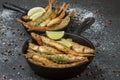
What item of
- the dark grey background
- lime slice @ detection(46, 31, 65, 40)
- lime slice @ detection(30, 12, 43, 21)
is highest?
lime slice @ detection(30, 12, 43, 21)

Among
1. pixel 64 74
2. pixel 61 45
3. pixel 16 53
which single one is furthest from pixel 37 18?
pixel 64 74

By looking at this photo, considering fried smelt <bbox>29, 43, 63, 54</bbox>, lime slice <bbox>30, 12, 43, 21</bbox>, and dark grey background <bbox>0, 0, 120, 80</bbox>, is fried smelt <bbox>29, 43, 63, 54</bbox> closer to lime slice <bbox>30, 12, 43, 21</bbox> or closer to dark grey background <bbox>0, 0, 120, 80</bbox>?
dark grey background <bbox>0, 0, 120, 80</bbox>

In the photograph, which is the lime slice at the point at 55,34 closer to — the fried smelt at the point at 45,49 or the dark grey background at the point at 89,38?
the fried smelt at the point at 45,49

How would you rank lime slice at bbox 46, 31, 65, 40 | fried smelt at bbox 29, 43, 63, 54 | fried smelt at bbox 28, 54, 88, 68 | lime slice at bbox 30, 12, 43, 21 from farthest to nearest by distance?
lime slice at bbox 30, 12, 43, 21 → lime slice at bbox 46, 31, 65, 40 → fried smelt at bbox 29, 43, 63, 54 → fried smelt at bbox 28, 54, 88, 68

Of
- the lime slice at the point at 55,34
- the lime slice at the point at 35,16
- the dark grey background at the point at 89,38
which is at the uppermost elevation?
the lime slice at the point at 35,16

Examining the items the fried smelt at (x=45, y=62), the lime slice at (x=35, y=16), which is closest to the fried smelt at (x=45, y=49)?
the fried smelt at (x=45, y=62)

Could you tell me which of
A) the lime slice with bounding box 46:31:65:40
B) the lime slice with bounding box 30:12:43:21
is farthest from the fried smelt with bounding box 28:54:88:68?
the lime slice with bounding box 30:12:43:21

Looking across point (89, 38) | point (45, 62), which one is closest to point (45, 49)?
point (45, 62)

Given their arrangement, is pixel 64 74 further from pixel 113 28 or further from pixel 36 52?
pixel 113 28

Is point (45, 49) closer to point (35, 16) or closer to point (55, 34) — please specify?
point (55, 34)
